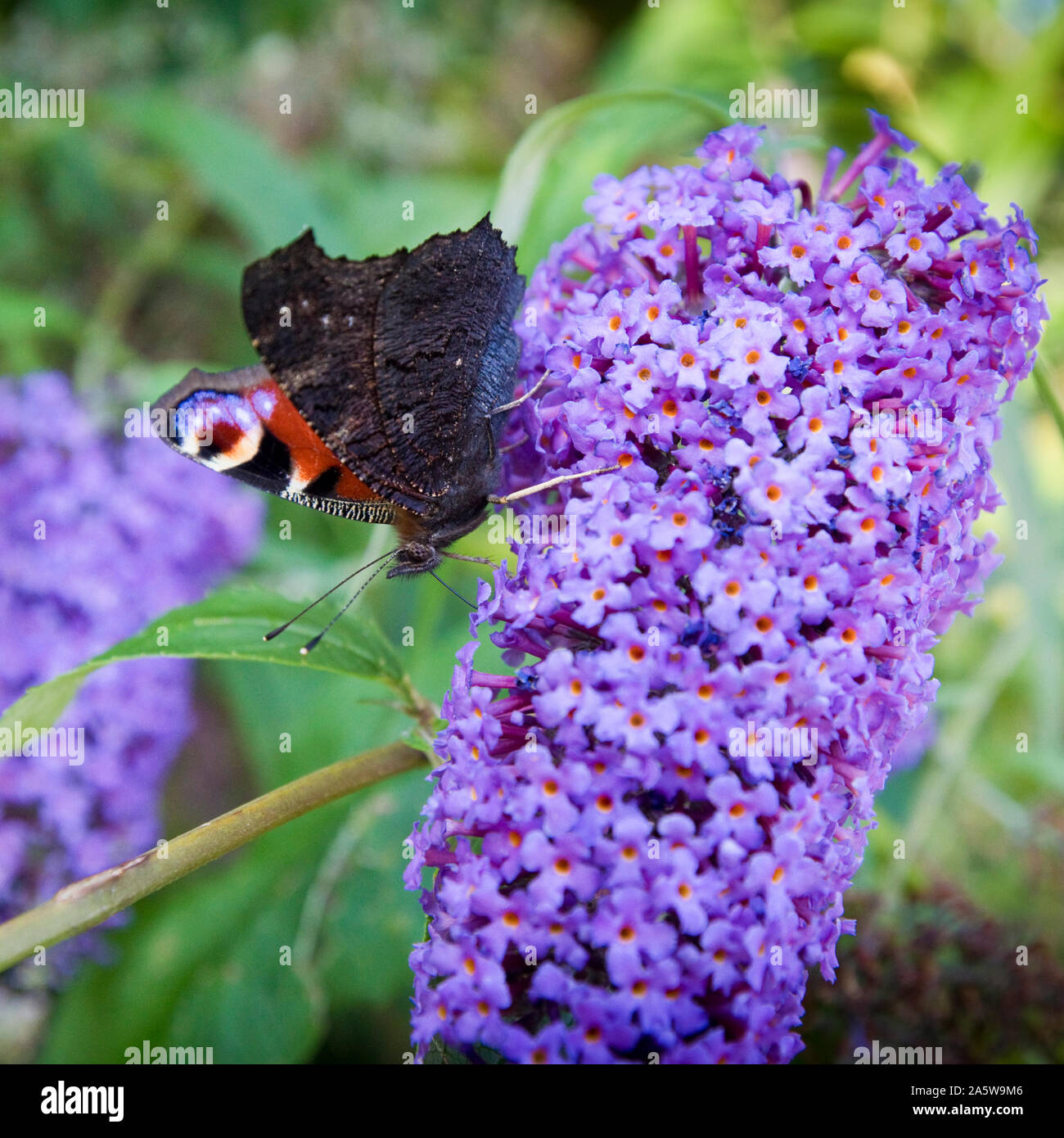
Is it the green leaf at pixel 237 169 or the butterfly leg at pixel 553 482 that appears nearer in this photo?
the butterfly leg at pixel 553 482

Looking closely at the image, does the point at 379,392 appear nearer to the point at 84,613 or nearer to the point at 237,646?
the point at 237,646

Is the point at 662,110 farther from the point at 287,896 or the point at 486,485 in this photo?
the point at 287,896

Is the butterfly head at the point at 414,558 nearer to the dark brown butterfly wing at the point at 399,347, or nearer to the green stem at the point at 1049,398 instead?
the dark brown butterfly wing at the point at 399,347

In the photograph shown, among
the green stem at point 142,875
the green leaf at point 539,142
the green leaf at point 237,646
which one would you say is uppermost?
the green leaf at point 539,142

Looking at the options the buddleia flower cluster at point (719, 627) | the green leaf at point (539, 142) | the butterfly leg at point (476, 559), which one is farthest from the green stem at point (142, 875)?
the green leaf at point (539, 142)

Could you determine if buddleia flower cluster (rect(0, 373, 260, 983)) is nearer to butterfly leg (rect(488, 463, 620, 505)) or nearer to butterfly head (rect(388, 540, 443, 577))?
butterfly head (rect(388, 540, 443, 577))
